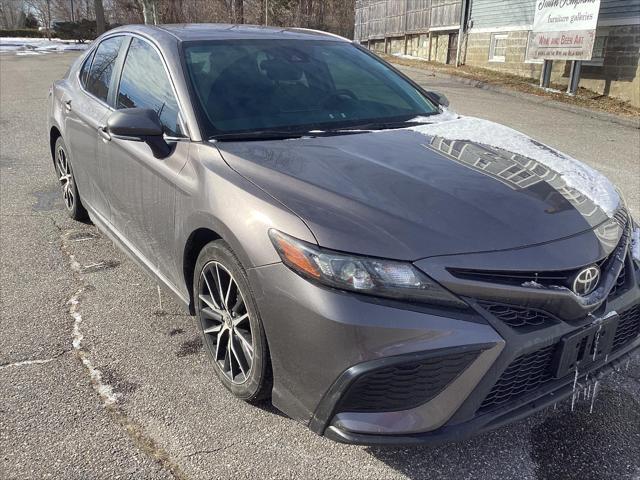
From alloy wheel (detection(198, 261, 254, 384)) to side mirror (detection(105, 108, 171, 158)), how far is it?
2.41 ft

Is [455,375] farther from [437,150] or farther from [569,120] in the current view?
[569,120]

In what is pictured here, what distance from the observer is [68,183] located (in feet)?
15.7

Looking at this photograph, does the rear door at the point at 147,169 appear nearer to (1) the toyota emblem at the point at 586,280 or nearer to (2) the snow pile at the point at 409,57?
(1) the toyota emblem at the point at 586,280

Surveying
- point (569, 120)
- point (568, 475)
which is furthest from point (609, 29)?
point (568, 475)

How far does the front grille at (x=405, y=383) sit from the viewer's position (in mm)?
1884

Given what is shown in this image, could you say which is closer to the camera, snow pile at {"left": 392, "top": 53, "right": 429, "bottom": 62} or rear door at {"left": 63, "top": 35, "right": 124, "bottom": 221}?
rear door at {"left": 63, "top": 35, "right": 124, "bottom": 221}

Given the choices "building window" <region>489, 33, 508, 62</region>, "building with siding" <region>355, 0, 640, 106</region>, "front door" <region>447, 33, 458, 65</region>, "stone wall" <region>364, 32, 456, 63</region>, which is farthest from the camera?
"stone wall" <region>364, 32, 456, 63</region>

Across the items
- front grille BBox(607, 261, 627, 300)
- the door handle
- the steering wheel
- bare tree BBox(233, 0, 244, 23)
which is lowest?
front grille BBox(607, 261, 627, 300)

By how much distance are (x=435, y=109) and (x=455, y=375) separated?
225cm

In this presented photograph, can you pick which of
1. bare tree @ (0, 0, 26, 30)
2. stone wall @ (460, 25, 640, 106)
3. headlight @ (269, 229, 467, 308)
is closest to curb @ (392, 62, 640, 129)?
stone wall @ (460, 25, 640, 106)

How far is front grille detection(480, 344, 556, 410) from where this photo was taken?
6.50 ft

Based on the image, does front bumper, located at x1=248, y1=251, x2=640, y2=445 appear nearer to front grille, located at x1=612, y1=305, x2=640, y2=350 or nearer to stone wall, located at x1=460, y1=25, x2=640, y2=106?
front grille, located at x1=612, y1=305, x2=640, y2=350

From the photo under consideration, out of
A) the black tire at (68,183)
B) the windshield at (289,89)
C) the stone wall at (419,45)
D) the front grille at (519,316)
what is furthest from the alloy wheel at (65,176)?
the stone wall at (419,45)

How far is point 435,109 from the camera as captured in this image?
12.1ft
